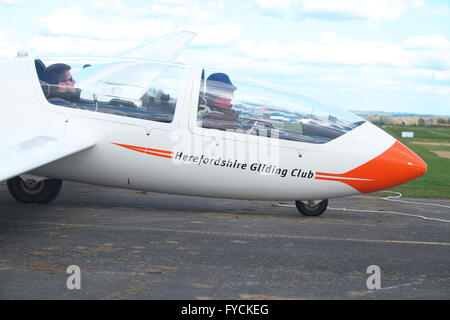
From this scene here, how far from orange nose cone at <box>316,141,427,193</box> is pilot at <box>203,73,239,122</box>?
5.54 ft

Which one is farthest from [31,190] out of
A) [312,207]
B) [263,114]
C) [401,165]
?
[401,165]

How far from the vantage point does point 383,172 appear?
946 cm

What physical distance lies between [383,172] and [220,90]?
287 centimetres

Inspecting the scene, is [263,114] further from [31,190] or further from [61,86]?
[31,190]

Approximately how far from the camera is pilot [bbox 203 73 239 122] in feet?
30.9

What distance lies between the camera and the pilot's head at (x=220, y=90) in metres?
9.47

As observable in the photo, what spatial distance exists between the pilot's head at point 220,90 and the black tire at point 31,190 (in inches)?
128

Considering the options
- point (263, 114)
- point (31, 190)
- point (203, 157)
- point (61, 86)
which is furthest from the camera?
point (31, 190)

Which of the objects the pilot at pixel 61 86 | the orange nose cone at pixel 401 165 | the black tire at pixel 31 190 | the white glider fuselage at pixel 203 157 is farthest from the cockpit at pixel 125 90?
the orange nose cone at pixel 401 165

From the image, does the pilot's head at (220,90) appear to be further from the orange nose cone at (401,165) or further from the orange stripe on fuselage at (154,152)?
the orange nose cone at (401,165)

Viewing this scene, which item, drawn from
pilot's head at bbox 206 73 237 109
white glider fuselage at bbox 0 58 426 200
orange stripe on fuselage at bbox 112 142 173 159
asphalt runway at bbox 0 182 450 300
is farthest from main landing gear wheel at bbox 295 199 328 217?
orange stripe on fuselage at bbox 112 142 173 159

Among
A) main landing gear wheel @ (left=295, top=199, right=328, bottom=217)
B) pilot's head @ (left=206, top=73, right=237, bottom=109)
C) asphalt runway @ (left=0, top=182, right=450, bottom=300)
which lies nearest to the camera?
asphalt runway @ (left=0, top=182, right=450, bottom=300)

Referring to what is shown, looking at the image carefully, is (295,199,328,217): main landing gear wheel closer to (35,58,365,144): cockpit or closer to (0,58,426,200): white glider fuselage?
(0,58,426,200): white glider fuselage
